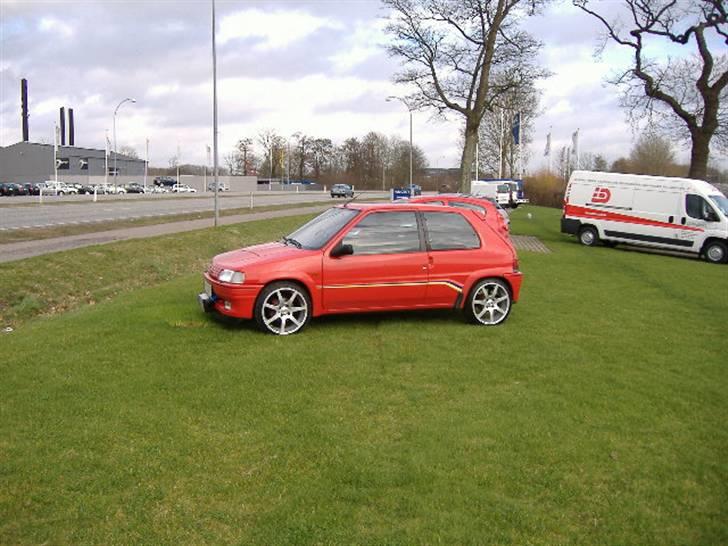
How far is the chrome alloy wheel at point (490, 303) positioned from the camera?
8.33m

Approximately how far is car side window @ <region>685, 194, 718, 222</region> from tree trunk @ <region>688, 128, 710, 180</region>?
10.1 m

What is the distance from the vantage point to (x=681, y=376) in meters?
6.37

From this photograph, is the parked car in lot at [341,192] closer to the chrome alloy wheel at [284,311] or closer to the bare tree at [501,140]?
the bare tree at [501,140]

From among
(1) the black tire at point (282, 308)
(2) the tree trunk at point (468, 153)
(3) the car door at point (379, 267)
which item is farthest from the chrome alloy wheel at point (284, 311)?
(2) the tree trunk at point (468, 153)

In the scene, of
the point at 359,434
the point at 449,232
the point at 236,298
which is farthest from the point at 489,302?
the point at 359,434

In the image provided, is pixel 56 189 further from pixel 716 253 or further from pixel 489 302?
pixel 489 302

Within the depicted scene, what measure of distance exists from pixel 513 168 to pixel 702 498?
7087cm

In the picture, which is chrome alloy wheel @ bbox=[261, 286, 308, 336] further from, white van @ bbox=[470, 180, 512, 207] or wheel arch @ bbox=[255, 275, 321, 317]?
white van @ bbox=[470, 180, 512, 207]

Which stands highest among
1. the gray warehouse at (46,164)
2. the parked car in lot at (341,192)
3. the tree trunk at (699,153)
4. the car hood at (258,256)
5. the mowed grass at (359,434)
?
the gray warehouse at (46,164)

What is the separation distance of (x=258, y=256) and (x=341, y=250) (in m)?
0.96

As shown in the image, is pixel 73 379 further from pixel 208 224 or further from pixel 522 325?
pixel 208 224

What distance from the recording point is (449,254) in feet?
26.9

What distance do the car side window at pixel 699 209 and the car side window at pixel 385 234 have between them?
52.2 ft

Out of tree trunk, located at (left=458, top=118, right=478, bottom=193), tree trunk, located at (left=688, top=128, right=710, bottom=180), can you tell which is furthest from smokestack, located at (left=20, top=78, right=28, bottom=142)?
tree trunk, located at (left=688, top=128, right=710, bottom=180)
